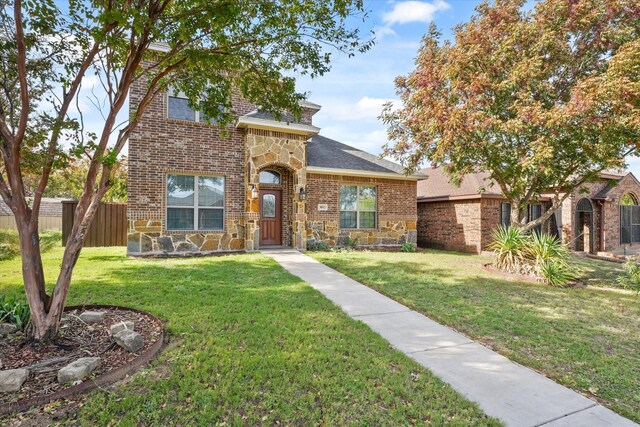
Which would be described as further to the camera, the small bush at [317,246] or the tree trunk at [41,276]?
the small bush at [317,246]

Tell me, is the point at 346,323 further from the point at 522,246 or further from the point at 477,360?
the point at 522,246

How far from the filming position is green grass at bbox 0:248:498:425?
2.54 m

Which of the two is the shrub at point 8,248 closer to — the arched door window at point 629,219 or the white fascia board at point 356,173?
the white fascia board at point 356,173

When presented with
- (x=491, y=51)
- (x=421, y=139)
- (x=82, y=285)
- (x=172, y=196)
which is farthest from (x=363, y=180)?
(x=82, y=285)

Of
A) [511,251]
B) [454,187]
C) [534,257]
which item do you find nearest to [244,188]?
[511,251]

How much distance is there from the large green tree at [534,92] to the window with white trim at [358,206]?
4154 mm

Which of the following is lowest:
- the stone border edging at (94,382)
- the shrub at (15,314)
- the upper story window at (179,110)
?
the stone border edging at (94,382)

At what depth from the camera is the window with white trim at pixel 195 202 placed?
10341 millimetres

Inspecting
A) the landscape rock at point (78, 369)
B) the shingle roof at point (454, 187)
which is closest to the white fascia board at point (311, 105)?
the shingle roof at point (454, 187)

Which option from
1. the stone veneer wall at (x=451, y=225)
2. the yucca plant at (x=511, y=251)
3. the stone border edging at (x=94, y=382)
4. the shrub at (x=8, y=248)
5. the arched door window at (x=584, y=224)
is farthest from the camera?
the arched door window at (x=584, y=224)

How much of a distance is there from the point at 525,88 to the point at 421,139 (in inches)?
106

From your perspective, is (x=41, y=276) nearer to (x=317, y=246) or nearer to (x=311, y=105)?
(x=317, y=246)

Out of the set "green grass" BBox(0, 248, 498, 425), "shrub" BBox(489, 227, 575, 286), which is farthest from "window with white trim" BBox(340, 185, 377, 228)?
"green grass" BBox(0, 248, 498, 425)

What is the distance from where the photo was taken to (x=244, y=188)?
1116cm
